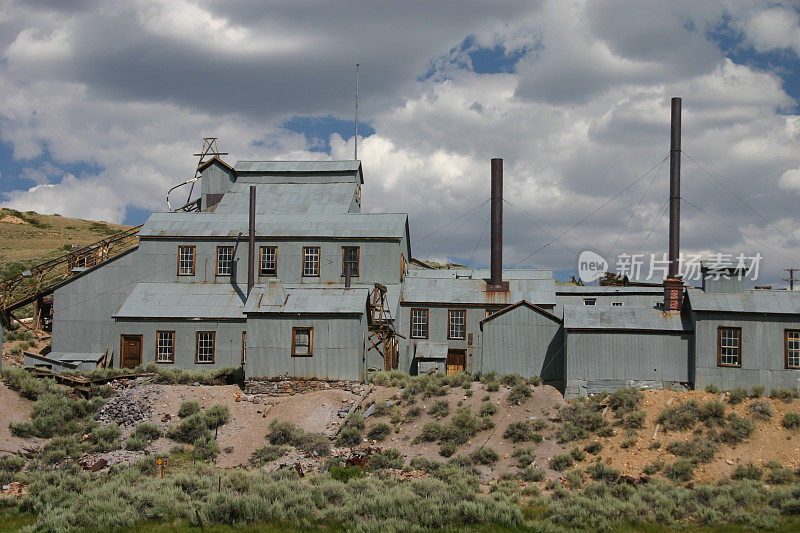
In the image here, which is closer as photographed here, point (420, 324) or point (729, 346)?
point (729, 346)

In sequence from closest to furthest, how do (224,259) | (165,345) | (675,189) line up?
1. (675,189)
2. (165,345)
3. (224,259)

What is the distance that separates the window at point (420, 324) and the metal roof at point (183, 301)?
9007mm

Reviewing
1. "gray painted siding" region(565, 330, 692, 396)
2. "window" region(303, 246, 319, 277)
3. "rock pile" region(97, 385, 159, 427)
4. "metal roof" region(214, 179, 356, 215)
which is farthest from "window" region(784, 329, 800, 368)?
"metal roof" region(214, 179, 356, 215)

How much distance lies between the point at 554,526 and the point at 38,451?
18244 millimetres

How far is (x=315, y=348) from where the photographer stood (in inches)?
1352

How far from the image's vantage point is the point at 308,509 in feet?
64.2

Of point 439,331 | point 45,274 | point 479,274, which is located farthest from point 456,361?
point 45,274

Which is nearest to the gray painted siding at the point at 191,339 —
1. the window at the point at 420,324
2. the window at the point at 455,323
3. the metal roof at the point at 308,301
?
the metal roof at the point at 308,301

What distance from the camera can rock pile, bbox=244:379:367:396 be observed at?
3366 centimetres

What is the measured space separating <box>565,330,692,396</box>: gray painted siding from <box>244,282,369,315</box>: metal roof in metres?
9.59

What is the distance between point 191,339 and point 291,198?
1253cm

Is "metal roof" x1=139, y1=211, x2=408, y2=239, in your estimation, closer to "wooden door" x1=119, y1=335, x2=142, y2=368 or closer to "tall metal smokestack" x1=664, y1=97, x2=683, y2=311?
"wooden door" x1=119, y1=335, x2=142, y2=368

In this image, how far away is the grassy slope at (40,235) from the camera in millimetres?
75356

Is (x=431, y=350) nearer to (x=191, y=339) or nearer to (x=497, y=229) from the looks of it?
(x=497, y=229)
